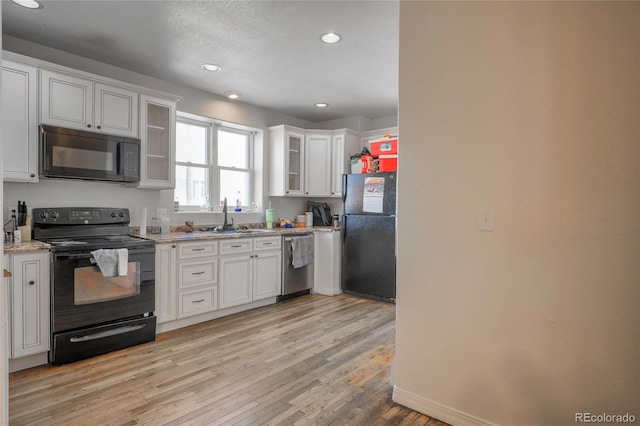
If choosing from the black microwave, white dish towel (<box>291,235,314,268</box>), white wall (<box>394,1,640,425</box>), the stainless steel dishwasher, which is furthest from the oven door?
white wall (<box>394,1,640,425</box>)

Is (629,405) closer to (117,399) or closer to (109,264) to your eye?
(117,399)

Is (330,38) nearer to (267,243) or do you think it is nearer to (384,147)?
(384,147)

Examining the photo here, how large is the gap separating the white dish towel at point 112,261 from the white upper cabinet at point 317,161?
2793 millimetres

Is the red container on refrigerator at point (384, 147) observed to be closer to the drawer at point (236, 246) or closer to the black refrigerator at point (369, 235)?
the black refrigerator at point (369, 235)

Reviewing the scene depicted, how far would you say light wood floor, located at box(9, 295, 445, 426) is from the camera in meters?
2.08

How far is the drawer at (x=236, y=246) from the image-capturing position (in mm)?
3818

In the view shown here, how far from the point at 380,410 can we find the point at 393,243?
2472 mm

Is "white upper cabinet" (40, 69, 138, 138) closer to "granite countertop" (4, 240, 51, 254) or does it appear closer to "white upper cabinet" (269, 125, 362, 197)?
"granite countertop" (4, 240, 51, 254)

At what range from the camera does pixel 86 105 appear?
315 centimetres

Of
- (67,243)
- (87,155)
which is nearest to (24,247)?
(67,243)

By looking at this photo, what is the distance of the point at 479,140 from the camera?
6.42 feet

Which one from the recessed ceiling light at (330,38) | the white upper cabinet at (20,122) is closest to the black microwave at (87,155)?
the white upper cabinet at (20,122)

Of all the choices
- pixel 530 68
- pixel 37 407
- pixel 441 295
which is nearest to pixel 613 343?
pixel 441 295

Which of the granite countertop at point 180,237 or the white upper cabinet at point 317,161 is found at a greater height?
the white upper cabinet at point 317,161
